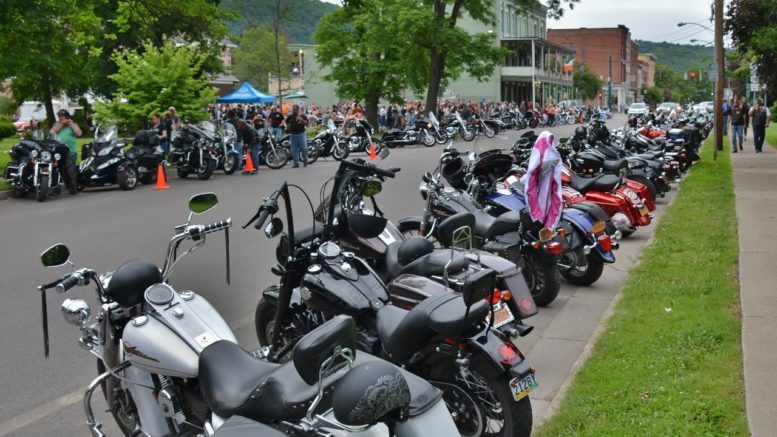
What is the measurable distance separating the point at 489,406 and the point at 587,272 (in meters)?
4.39

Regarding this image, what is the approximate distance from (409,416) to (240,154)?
1935 centimetres

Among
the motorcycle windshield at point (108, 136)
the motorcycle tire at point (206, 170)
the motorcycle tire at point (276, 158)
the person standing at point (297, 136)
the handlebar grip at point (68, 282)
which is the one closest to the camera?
the handlebar grip at point (68, 282)

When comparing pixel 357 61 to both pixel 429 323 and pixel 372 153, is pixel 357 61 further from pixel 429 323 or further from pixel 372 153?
pixel 429 323

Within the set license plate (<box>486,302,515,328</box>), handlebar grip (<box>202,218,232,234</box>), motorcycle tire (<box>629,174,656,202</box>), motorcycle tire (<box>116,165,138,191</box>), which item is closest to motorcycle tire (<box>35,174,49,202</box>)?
motorcycle tire (<box>116,165,138,191</box>)

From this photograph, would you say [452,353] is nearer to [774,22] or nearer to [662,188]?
[662,188]

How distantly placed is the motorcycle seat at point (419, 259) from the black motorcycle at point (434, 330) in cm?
20

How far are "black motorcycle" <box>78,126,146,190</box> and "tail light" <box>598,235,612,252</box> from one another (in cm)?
1250

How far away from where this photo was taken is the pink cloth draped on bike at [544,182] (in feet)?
23.7

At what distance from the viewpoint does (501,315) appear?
16.4ft

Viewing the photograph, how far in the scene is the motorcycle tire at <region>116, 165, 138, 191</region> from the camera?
17.7m

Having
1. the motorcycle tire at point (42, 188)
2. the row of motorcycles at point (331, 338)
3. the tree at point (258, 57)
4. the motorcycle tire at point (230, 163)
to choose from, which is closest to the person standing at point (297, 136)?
the motorcycle tire at point (230, 163)

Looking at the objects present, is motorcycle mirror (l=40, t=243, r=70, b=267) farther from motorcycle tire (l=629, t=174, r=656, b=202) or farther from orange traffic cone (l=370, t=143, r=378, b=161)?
orange traffic cone (l=370, t=143, r=378, b=161)

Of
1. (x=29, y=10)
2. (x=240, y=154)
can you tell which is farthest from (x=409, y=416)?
(x=240, y=154)

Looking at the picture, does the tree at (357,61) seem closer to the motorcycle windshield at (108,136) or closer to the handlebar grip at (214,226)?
the motorcycle windshield at (108,136)
